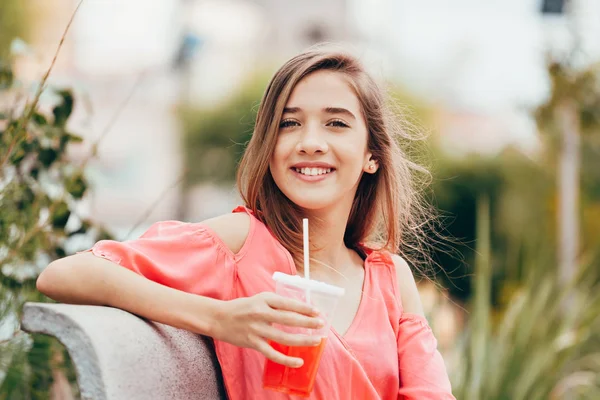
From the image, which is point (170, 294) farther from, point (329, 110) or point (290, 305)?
point (329, 110)

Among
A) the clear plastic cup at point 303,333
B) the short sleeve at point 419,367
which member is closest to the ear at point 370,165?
the short sleeve at point 419,367

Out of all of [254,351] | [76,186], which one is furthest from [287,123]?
[76,186]

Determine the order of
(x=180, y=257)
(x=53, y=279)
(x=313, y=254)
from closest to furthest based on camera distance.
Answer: (x=53, y=279)
(x=180, y=257)
(x=313, y=254)

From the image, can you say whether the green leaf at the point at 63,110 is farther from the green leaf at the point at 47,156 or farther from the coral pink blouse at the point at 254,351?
the coral pink blouse at the point at 254,351

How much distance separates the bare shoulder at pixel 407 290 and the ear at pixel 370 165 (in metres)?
0.25

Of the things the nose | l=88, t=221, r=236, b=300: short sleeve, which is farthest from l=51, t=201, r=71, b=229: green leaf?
the nose

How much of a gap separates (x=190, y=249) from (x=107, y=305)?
280mm

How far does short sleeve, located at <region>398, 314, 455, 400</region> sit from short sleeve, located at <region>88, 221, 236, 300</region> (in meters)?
0.48

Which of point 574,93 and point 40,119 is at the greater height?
point 574,93

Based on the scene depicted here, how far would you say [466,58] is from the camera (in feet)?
68.9

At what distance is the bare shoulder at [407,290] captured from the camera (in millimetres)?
2096

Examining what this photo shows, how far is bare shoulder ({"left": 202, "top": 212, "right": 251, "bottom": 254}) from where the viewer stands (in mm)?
1791

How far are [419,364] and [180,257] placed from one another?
0.64 m

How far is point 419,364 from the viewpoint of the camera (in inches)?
75.1
